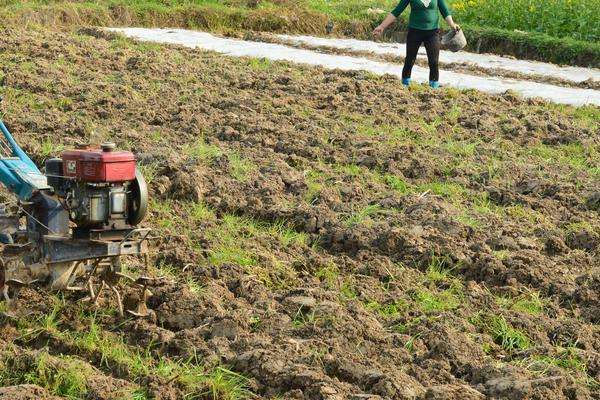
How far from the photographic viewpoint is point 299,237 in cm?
706

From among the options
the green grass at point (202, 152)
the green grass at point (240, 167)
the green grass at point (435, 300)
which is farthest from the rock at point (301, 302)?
the green grass at point (202, 152)

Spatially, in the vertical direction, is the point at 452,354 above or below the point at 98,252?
below

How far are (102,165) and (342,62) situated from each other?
10281 millimetres

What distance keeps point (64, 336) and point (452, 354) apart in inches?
74.4

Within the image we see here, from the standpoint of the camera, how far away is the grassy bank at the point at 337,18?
673 inches

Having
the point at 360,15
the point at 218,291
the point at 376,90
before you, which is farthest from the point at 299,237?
the point at 360,15

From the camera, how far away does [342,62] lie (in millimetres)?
15266

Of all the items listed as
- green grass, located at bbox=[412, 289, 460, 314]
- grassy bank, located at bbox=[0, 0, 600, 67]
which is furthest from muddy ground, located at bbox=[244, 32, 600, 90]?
green grass, located at bbox=[412, 289, 460, 314]

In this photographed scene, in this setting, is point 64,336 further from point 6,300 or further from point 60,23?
point 60,23

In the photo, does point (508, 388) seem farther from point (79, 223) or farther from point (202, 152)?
point (202, 152)

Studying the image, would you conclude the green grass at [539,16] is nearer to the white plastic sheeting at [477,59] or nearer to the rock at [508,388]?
the white plastic sheeting at [477,59]

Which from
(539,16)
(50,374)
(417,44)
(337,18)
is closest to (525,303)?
(50,374)

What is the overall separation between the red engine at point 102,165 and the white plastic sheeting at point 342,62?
26.0 ft

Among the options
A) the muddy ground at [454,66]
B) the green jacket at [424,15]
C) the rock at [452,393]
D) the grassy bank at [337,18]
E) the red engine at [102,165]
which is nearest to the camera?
the rock at [452,393]
